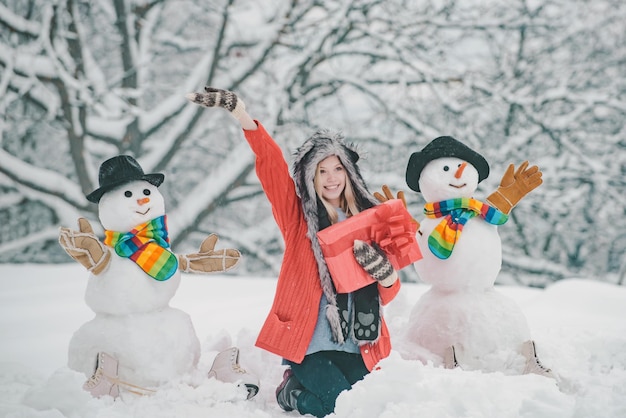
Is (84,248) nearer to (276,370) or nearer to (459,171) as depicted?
(276,370)

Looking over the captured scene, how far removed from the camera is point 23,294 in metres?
4.55

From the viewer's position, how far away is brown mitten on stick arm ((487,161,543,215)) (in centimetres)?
275

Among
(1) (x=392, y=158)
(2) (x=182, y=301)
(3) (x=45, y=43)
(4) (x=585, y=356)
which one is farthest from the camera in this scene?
(1) (x=392, y=158)

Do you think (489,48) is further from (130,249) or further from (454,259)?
(130,249)

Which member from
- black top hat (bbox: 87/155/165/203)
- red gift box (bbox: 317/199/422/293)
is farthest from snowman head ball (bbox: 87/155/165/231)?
red gift box (bbox: 317/199/422/293)

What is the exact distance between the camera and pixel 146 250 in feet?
7.96

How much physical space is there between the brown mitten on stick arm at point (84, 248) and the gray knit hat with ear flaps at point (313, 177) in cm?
88

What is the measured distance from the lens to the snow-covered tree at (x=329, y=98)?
22.4 ft

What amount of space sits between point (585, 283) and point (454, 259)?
2.34 m

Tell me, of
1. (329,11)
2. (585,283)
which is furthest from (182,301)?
(329,11)

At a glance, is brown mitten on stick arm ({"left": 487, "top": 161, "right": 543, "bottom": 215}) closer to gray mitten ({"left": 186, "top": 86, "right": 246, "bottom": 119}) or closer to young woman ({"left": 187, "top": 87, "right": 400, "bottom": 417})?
young woman ({"left": 187, "top": 87, "right": 400, "bottom": 417})

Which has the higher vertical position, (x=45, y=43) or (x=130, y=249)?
(x=45, y=43)

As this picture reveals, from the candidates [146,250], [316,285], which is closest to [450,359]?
[316,285]

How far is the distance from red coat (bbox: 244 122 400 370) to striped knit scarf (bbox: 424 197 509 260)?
0.90ft
